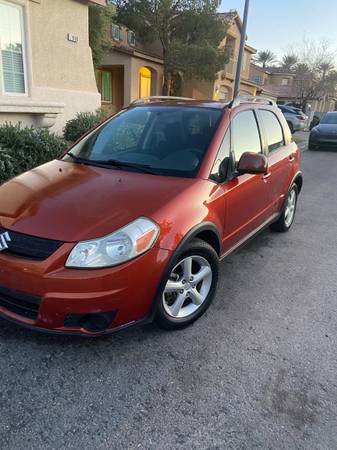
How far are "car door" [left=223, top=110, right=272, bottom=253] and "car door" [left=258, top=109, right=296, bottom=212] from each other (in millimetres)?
206

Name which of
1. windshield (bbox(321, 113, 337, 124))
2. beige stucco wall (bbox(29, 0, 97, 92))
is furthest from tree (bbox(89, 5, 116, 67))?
windshield (bbox(321, 113, 337, 124))

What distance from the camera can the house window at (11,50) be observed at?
754 cm

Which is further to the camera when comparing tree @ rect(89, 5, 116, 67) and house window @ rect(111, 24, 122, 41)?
house window @ rect(111, 24, 122, 41)

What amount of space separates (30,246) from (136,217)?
68cm

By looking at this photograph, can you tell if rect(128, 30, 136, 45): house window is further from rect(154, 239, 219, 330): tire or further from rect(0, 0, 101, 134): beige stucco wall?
rect(154, 239, 219, 330): tire

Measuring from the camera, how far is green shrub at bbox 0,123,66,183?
541 cm

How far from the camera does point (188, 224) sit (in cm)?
262

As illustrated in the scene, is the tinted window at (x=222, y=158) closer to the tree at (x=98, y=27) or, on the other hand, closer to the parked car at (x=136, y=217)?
the parked car at (x=136, y=217)

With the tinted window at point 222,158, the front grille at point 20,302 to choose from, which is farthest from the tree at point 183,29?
the front grille at point 20,302

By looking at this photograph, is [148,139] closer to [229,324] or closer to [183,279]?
[183,279]

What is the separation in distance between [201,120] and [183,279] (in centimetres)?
149

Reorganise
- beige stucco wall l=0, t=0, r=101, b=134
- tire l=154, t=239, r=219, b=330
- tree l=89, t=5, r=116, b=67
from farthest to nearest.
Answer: tree l=89, t=5, r=116, b=67 < beige stucco wall l=0, t=0, r=101, b=134 < tire l=154, t=239, r=219, b=330

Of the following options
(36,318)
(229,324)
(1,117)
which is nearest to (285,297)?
(229,324)

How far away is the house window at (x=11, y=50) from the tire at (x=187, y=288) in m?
6.75
